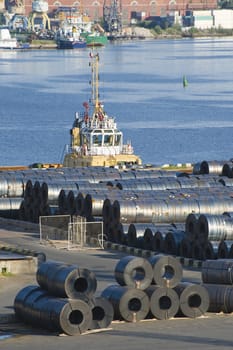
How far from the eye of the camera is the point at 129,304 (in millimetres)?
30656

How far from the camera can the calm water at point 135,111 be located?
100 meters

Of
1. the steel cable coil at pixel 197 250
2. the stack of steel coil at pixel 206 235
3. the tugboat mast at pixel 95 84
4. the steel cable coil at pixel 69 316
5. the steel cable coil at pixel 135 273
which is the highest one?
the tugboat mast at pixel 95 84

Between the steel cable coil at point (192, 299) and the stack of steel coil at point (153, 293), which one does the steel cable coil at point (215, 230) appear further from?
the steel cable coil at point (192, 299)

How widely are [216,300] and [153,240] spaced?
1184 centimetres

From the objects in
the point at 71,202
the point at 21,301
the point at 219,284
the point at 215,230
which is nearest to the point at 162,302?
the point at 219,284

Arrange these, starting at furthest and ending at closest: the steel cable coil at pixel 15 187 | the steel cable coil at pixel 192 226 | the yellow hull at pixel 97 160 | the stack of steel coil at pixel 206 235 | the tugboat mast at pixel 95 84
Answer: the tugboat mast at pixel 95 84 → the yellow hull at pixel 97 160 → the steel cable coil at pixel 15 187 → the steel cable coil at pixel 192 226 → the stack of steel coil at pixel 206 235

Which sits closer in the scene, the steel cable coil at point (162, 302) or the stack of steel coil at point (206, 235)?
the steel cable coil at point (162, 302)

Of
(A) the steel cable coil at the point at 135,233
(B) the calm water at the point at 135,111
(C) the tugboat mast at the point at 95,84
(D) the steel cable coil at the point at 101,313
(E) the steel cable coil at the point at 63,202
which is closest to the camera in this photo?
(D) the steel cable coil at the point at 101,313

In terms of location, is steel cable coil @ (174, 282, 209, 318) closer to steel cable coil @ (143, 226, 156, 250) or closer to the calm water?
steel cable coil @ (143, 226, 156, 250)

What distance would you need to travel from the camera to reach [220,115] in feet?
412

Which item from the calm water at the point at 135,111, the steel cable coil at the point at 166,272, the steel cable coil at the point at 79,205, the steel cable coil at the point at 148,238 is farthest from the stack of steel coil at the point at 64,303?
the calm water at the point at 135,111

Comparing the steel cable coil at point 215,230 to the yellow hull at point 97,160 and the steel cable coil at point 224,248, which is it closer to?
the steel cable coil at point 224,248

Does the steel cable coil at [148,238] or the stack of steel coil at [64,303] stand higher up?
the stack of steel coil at [64,303]

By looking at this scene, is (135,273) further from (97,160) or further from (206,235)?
(97,160)
